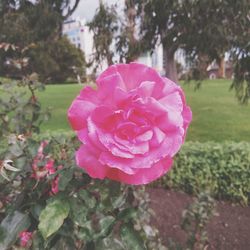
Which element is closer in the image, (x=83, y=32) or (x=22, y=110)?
(x=22, y=110)

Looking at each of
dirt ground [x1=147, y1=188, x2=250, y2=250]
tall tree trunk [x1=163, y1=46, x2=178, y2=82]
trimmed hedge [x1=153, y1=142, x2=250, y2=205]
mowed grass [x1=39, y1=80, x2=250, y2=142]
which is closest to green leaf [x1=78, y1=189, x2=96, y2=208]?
dirt ground [x1=147, y1=188, x2=250, y2=250]

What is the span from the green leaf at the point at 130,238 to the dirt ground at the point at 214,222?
1671 millimetres

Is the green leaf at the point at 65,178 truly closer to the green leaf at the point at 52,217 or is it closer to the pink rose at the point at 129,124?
the green leaf at the point at 52,217

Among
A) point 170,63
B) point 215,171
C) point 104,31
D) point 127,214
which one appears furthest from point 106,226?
point 170,63

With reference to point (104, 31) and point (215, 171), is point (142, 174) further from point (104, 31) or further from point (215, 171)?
point (104, 31)

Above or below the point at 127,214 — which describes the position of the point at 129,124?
above

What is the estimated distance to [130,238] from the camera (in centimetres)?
81

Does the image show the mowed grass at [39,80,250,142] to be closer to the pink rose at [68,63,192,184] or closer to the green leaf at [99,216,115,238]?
the green leaf at [99,216,115,238]

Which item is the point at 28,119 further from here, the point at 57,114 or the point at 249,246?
the point at 57,114

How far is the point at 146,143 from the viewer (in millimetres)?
617

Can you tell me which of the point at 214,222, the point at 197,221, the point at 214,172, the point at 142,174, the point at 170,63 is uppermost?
the point at 142,174

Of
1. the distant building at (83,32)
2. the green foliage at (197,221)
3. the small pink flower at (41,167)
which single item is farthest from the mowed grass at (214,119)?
the small pink flower at (41,167)

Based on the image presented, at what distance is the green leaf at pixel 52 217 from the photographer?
0.75m

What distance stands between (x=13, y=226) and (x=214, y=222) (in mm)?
2443
